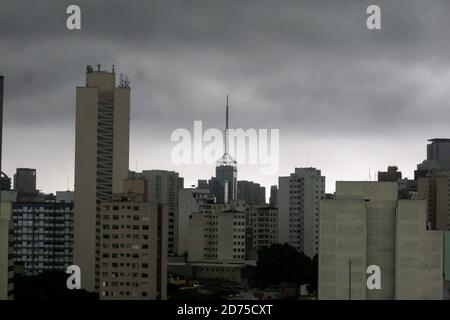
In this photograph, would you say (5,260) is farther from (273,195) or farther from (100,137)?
(273,195)

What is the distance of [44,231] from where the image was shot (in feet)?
75.5

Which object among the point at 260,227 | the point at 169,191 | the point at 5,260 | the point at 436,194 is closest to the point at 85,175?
the point at 169,191

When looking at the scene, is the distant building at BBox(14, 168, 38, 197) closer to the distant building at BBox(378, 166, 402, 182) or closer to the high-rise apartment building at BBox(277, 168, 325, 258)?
the high-rise apartment building at BBox(277, 168, 325, 258)

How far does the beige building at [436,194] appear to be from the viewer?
22359 millimetres

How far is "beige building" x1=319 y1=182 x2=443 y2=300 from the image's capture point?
10078 millimetres

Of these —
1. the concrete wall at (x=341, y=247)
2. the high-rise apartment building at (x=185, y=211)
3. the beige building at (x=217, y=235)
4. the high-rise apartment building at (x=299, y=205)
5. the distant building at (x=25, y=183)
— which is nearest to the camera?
the concrete wall at (x=341, y=247)

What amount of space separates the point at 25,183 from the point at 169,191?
457cm

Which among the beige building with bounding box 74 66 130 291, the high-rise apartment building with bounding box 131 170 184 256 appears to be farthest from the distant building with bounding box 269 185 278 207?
the beige building with bounding box 74 66 130 291

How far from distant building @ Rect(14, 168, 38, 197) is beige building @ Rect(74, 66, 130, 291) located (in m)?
1.77

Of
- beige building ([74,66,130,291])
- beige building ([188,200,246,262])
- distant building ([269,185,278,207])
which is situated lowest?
beige building ([188,200,246,262])

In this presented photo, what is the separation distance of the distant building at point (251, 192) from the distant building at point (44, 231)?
629cm

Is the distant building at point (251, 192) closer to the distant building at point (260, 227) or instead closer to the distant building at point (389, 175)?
the distant building at point (260, 227)

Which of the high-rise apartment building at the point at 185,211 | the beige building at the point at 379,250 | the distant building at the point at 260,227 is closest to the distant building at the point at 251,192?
the distant building at the point at 260,227
